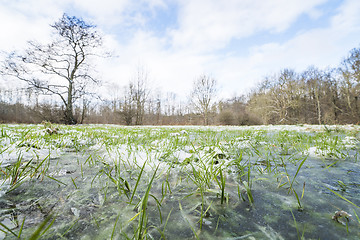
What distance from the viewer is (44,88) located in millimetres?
13578

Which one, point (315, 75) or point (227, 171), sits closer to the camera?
point (227, 171)

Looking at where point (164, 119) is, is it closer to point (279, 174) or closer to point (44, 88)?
point (44, 88)

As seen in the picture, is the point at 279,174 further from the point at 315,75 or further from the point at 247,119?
the point at 315,75

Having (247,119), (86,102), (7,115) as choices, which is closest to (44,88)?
(86,102)

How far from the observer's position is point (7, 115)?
16.4m

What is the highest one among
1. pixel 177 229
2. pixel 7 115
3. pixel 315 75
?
pixel 315 75

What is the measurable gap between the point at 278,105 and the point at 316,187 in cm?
2609

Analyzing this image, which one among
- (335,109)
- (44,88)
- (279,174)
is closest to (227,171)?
(279,174)

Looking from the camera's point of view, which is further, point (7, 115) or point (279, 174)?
point (7, 115)

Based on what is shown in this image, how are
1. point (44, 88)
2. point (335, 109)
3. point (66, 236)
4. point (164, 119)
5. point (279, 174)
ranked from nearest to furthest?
point (66, 236) → point (279, 174) → point (44, 88) → point (335, 109) → point (164, 119)

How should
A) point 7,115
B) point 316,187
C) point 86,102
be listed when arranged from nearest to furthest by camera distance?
point 316,187 → point 7,115 → point 86,102

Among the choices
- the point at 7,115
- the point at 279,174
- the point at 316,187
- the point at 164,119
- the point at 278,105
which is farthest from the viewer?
the point at 164,119

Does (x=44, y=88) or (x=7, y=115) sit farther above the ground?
(x=44, y=88)

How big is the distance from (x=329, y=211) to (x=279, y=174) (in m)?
0.50
